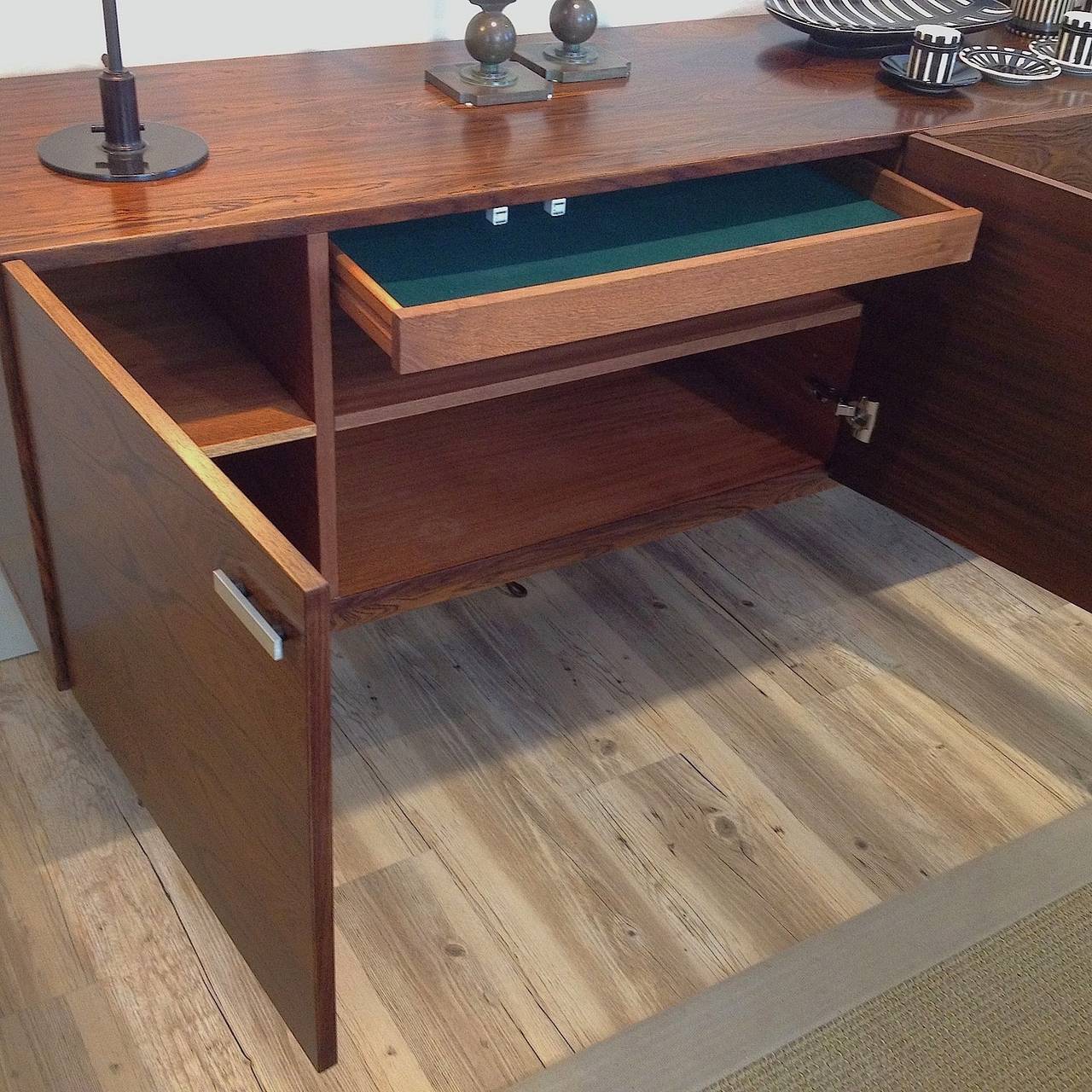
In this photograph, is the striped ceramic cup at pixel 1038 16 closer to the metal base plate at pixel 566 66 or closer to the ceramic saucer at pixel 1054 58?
the ceramic saucer at pixel 1054 58

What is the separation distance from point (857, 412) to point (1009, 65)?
0.46 meters

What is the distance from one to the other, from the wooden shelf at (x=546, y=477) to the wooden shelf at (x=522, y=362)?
0.16 meters

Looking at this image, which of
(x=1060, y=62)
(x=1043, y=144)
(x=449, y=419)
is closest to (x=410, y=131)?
(x=449, y=419)

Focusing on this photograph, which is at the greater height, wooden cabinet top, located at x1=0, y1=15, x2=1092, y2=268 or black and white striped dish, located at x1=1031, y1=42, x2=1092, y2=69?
black and white striped dish, located at x1=1031, y1=42, x2=1092, y2=69

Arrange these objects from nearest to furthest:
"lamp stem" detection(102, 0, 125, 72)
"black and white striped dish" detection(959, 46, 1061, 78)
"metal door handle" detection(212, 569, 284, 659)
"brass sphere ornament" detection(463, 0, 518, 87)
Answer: "metal door handle" detection(212, 569, 284, 659)
"lamp stem" detection(102, 0, 125, 72)
"brass sphere ornament" detection(463, 0, 518, 87)
"black and white striped dish" detection(959, 46, 1061, 78)

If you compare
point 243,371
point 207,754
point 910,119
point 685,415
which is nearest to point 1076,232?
point 910,119

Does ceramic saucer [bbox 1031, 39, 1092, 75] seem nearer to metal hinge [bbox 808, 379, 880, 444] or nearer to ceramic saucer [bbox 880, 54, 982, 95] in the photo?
ceramic saucer [bbox 880, 54, 982, 95]

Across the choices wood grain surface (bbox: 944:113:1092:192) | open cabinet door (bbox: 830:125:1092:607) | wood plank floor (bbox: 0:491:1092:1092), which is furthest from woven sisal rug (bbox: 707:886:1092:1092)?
wood grain surface (bbox: 944:113:1092:192)

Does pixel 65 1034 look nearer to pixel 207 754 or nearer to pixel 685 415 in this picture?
pixel 207 754

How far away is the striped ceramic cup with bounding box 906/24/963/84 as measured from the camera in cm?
133

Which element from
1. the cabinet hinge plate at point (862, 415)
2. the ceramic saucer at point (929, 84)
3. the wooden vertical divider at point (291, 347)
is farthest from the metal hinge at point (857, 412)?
the wooden vertical divider at point (291, 347)

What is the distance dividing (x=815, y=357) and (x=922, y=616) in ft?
1.15

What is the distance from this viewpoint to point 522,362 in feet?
3.86

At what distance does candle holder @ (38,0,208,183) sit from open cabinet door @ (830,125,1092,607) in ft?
2.29
